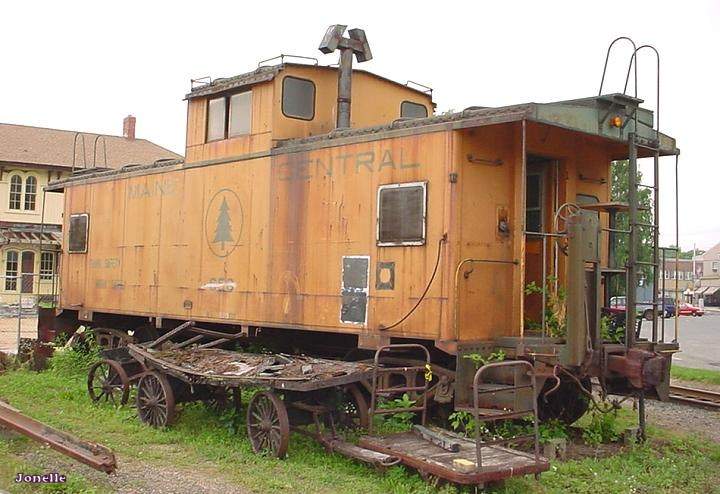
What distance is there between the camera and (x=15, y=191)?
35.9 metres

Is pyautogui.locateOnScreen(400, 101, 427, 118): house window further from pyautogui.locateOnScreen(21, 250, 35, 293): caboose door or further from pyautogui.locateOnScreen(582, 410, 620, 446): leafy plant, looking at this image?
pyautogui.locateOnScreen(21, 250, 35, 293): caboose door

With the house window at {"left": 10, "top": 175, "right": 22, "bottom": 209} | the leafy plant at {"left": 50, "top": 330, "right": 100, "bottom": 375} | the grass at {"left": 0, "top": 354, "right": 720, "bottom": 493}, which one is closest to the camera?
the grass at {"left": 0, "top": 354, "right": 720, "bottom": 493}

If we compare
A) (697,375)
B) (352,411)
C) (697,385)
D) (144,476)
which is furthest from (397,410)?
(697,375)

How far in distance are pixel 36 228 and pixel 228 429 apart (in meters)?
29.6

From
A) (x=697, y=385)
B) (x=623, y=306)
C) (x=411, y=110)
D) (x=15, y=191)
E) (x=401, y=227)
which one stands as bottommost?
(x=697, y=385)

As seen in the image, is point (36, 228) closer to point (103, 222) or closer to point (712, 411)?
point (103, 222)

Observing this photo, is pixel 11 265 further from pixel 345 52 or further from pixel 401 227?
pixel 401 227

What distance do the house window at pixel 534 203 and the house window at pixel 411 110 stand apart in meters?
3.03

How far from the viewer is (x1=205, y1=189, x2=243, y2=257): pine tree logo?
1108 centimetres

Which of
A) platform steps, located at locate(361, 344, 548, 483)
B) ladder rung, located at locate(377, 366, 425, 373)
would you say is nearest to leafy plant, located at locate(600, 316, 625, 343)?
platform steps, located at locate(361, 344, 548, 483)

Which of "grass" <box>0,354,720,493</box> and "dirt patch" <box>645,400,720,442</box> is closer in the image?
"grass" <box>0,354,720,493</box>

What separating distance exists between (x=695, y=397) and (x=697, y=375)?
3369 millimetres

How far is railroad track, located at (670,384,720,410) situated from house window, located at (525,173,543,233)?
17.0ft

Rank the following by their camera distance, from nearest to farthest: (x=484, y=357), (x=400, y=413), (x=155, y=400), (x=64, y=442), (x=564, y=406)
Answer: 1. (x=64, y=442)
2. (x=484, y=357)
3. (x=400, y=413)
4. (x=155, y=400)
5. (x=564, y=406)
